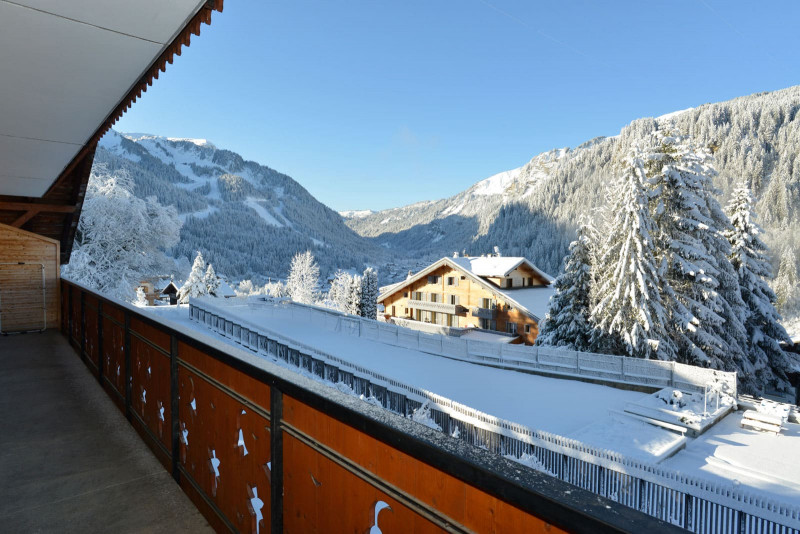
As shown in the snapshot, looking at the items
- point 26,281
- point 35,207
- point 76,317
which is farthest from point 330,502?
point 26,281

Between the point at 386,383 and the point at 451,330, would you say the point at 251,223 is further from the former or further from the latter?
the point at 386,383

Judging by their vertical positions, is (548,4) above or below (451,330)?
above

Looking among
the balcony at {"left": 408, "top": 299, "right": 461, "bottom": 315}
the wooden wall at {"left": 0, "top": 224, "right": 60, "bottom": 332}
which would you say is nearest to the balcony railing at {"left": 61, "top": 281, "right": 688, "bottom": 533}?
the wooden wall at {"left": 0, "top": 224, "right": 60, "bottom": 332}

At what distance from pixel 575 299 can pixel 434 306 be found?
13.4 m

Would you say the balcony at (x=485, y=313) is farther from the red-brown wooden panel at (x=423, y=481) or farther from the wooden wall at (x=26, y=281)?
the red-brown wooden panel at (x=423, y=481)

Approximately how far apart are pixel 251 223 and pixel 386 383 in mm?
145599

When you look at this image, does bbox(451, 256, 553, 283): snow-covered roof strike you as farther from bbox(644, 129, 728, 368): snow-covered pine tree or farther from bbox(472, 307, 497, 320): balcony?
bbox(644, 129, 728, 368): snow-covered pine tree

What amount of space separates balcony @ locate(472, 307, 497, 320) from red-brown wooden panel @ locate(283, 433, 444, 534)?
27325 millimetres

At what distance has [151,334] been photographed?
343 cm

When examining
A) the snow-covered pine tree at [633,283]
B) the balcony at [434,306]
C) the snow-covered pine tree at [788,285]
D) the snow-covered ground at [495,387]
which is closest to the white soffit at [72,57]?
the snow-covered ground at [495,387]

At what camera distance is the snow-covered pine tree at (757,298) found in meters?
19.9

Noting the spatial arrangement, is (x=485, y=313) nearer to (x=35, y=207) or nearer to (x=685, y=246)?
(x=685, y=246)

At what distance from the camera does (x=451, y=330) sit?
28469mm

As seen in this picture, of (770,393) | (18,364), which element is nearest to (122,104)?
(18,364)
